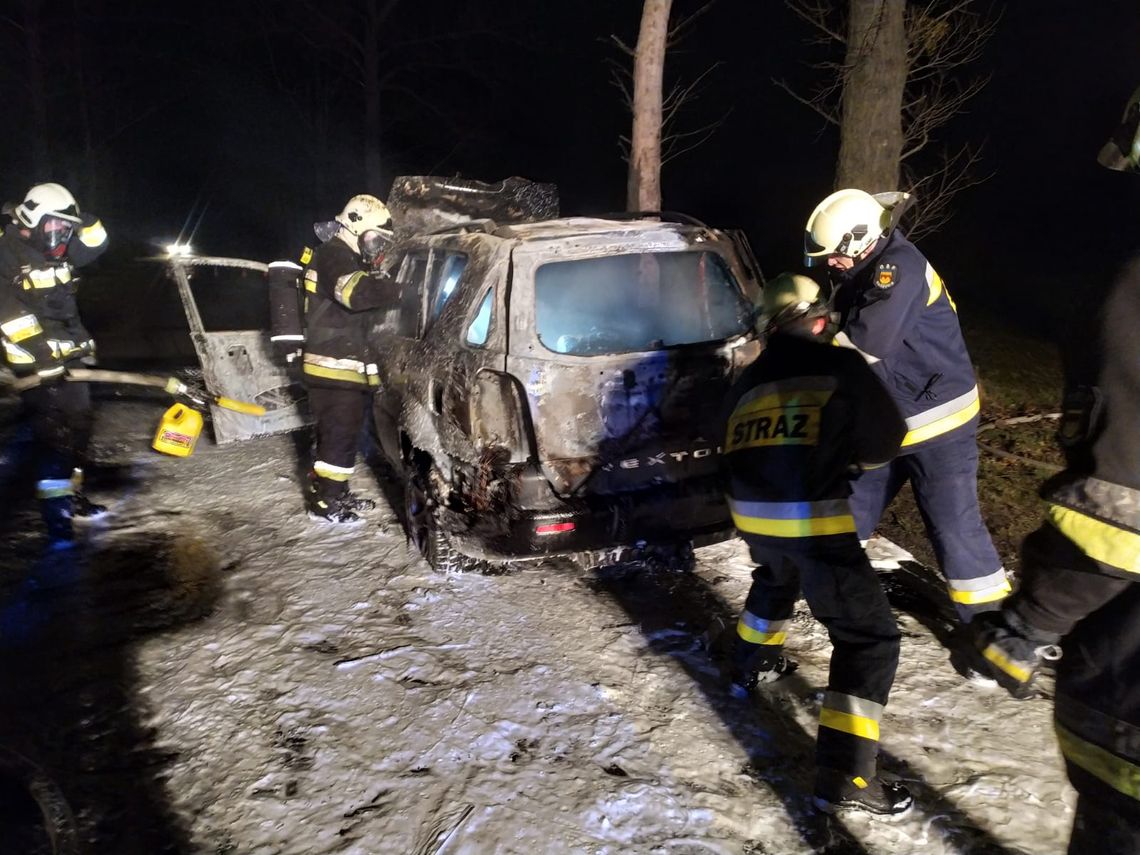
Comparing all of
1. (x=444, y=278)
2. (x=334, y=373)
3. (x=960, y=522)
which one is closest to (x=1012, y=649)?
(x=960, y=522)

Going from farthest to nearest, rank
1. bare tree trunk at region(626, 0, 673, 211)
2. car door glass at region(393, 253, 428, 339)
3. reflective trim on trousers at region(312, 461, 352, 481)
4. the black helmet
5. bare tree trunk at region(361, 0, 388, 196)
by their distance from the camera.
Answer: bare tree trunk at region(361, 0, 388, 196) < bare tree trunk at region(626, 0, 673, 211) < reflective trim on trousers at region(312, 461, 352, 481) < car door glass at region(393, 253, 428, 339) < the black helmet

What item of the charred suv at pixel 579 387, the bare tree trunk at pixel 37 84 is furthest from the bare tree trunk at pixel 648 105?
the bare tree trunk at pixel 37 84

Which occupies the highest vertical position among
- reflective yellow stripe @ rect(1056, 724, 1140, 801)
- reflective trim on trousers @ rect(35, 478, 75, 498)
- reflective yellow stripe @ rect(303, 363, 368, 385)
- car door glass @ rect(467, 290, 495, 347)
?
car door glass @ rect(467, 290, 495, 347)

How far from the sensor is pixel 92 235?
15.9 ft

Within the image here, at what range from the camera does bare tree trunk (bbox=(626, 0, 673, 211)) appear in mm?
6812

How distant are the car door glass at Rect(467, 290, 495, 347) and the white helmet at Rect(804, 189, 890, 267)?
58.4 inches

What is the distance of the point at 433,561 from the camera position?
159 inches

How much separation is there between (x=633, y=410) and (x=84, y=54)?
82.9 ft

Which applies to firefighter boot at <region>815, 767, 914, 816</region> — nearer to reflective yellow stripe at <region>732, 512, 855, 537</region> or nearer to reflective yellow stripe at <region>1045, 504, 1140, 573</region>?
reflective yellow stripe at <region>732, 512, 855, 537</region>

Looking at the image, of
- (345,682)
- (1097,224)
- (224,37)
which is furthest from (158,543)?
(1097,224)

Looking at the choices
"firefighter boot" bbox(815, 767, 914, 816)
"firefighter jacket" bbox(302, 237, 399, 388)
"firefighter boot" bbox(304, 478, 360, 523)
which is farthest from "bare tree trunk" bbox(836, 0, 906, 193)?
"firefighter boot" bbox(815, 767, 914, 816)

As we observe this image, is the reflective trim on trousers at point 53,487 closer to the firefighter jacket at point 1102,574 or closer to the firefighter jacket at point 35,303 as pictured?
the firefighter jacket at point 35,303

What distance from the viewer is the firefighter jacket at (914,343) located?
2996 mm

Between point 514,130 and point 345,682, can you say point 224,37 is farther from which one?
point 345,682
